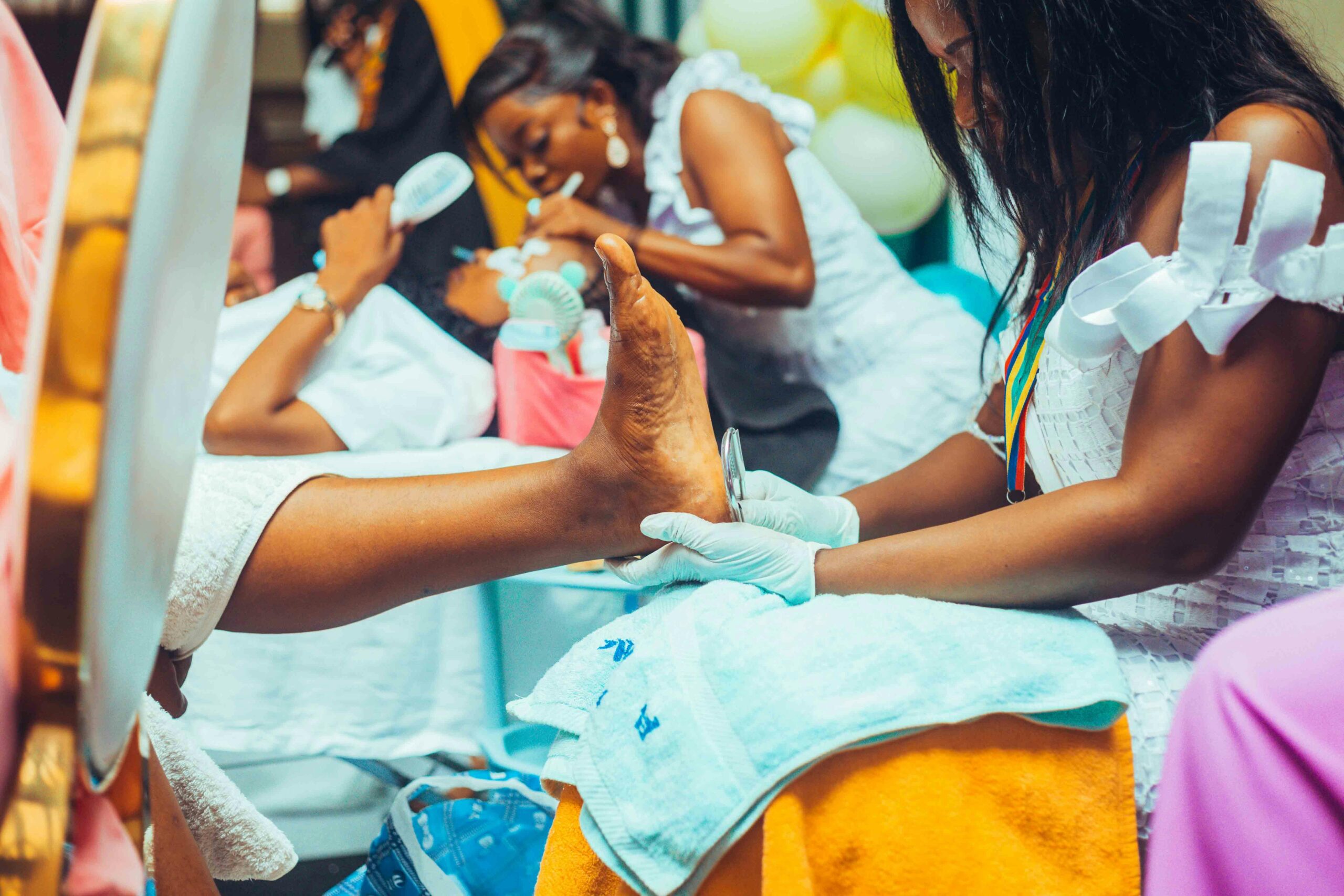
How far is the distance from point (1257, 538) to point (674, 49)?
144 cm

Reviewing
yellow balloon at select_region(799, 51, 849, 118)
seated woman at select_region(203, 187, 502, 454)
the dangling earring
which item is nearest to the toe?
seated woman at select_region(203, 187, 502, 454)

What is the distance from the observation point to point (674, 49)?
186 cm

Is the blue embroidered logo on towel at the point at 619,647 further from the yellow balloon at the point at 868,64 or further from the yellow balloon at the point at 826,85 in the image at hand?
the yellow balloon at the point at 826,85

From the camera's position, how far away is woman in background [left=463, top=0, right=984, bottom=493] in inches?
59.5

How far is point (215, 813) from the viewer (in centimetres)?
84

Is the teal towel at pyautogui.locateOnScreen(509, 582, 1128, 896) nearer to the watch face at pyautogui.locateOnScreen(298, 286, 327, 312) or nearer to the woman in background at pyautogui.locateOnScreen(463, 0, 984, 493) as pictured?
the woman in background at pyautogui.locateOnScreen(463, 0, 984, 493)

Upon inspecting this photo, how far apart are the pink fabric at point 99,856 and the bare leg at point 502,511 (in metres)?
0.25

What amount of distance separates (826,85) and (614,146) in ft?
1.48

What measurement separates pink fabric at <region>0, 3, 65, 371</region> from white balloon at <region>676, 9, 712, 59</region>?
1.24 m

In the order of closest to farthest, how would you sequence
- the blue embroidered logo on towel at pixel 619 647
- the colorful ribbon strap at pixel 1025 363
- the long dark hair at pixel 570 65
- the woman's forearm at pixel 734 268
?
the blue embroidered logo on towel at pixel 619 647 < the colorful ribbon strap at pixel 1025 363 < the woman's forearm at pixel 734 268 < the long dark hair at pixel 570 65

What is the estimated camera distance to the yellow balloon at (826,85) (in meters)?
1.91

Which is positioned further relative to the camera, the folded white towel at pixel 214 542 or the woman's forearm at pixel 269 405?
the woman's forearm at pixel 269 405

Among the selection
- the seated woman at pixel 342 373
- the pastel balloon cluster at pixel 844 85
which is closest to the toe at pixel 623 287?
the seated woman at pixel 342 373

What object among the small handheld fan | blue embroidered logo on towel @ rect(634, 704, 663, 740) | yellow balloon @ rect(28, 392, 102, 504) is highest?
yellow balloon @ rect(28, 392, 102, 504)
